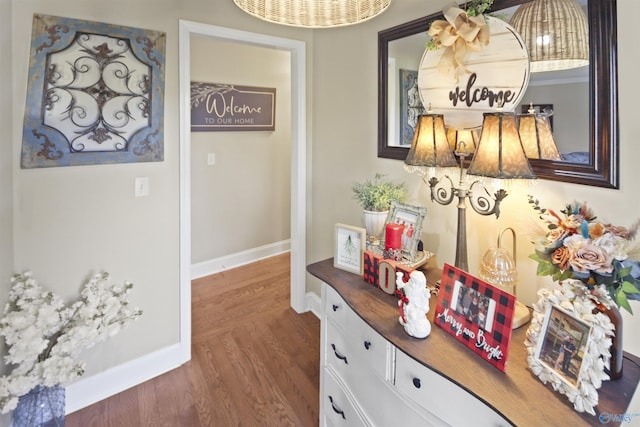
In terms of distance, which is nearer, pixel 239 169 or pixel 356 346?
pixel 356 346

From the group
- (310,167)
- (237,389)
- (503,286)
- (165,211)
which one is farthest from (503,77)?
(237,389)

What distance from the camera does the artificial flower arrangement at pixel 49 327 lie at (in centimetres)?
146

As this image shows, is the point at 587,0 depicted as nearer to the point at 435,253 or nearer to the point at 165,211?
the point at 435,253

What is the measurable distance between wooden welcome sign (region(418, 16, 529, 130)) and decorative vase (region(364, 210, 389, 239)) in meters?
0.51

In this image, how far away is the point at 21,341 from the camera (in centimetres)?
147

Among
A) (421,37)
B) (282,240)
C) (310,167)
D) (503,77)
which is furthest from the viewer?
(282,240)

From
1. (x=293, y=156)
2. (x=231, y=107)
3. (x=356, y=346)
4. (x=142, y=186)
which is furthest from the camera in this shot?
(x=231, y=107)

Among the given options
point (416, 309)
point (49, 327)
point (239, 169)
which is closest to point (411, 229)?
point (416, 309)

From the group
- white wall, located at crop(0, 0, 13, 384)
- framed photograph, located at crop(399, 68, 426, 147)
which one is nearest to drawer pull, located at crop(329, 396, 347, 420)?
framed photograph, located at crop(399, 68, 426, 147)

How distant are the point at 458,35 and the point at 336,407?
1558 millimetres

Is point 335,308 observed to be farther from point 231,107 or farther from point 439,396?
point 231,107

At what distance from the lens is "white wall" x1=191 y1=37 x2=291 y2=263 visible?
3480 millimetres

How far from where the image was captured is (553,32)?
4.07 feet

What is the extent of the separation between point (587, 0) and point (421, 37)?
2.31 feet
